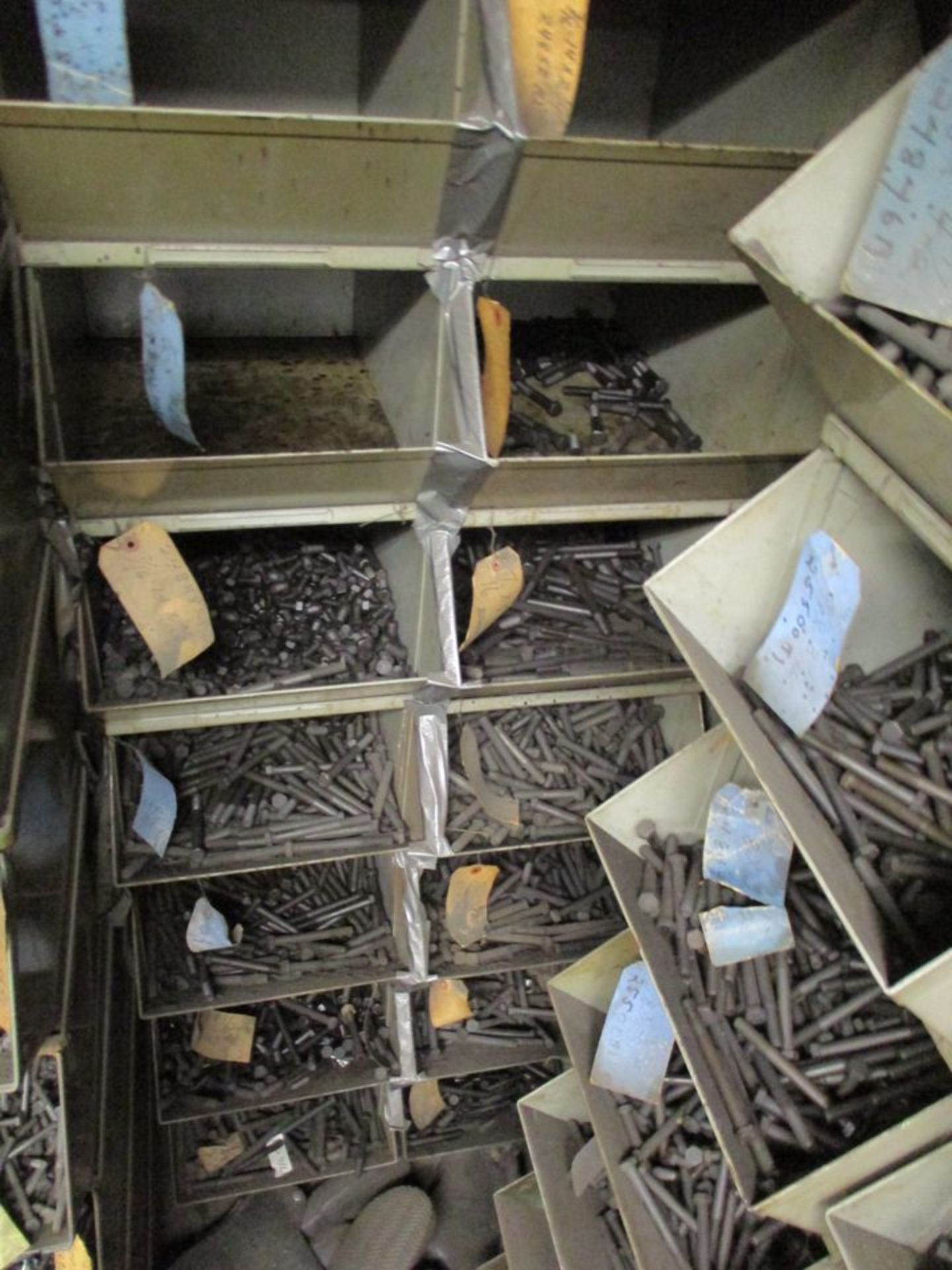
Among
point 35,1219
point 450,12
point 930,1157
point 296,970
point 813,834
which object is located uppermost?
point 450,12

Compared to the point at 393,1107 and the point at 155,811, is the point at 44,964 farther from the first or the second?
the point at 393,1107

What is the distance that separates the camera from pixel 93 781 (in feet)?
6.44

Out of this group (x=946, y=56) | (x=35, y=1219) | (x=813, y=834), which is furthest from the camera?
(x=35, y=1219)

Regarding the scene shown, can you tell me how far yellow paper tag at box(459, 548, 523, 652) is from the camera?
6.36 ft

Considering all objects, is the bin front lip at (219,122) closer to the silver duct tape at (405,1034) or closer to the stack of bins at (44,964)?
the stack of bins at (44,964)

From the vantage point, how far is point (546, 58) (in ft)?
4.73

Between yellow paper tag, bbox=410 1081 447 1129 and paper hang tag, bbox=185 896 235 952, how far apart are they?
0.98 metres

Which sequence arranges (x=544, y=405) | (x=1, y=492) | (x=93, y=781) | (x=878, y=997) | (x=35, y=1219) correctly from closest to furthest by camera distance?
(x=1, y=492) → (x=878, y=997) → (x=35, y=1219) → (x=93, y=781) → (x=544, y=405)

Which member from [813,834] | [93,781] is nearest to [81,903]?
[93,781]

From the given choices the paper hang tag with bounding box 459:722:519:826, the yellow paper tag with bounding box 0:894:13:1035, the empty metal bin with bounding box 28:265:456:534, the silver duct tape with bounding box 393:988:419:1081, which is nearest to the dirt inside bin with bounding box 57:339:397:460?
the empty metal bin with bounding box 28:265:456:534

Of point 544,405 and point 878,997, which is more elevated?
point 544,405

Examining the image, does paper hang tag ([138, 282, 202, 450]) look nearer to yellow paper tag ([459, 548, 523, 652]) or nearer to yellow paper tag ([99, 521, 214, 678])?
yellow paper tag ([99, 521, 214, 678])

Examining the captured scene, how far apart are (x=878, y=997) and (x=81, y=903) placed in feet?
5.00

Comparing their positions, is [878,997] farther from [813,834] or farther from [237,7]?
[237,7]
